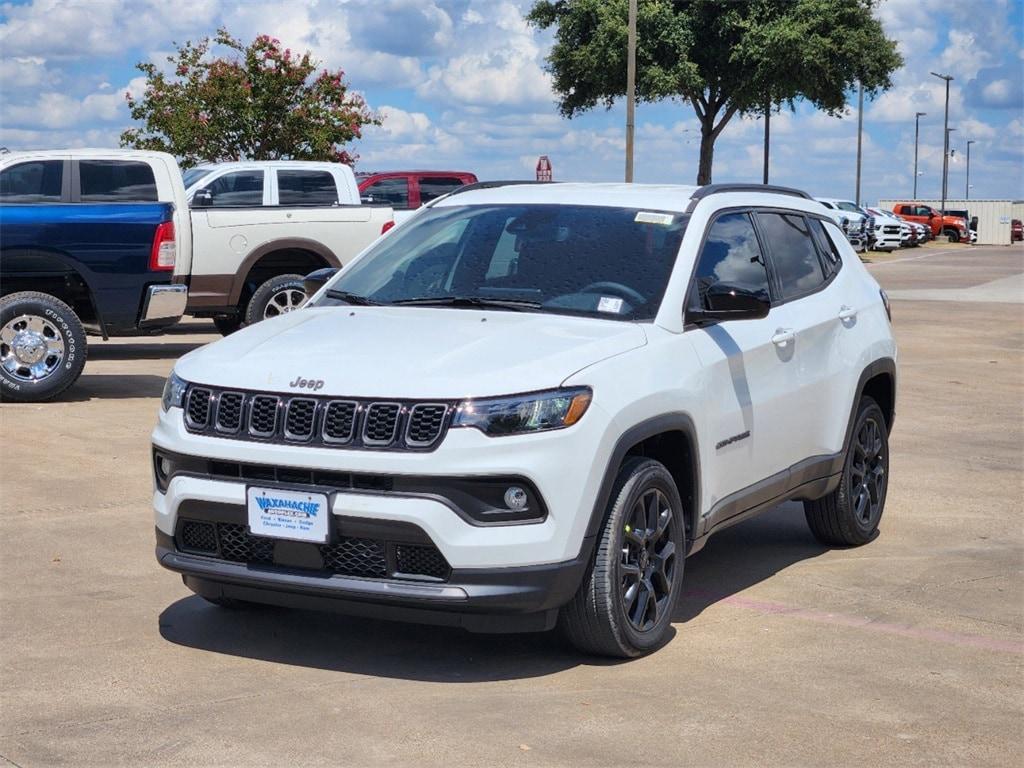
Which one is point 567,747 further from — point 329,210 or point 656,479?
point 329,210

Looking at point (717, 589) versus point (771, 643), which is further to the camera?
point (717, 589)

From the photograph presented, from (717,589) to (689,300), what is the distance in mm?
1459

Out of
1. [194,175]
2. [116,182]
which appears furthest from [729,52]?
[116,182]

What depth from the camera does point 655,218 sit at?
6.46 m

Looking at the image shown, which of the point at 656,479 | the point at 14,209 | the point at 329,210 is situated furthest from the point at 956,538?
the point at 329,210

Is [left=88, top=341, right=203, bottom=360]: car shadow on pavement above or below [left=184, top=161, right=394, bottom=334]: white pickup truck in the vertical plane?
below

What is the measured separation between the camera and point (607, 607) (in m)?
5.45

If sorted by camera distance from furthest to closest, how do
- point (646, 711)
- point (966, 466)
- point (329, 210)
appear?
point (329, 210), point (966, 466), point (646, 711)

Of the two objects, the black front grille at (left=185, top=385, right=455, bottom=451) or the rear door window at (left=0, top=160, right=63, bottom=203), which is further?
the rear door window at (left=0, top=160, right=63, bottom=203)

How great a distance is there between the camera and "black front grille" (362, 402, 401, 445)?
515 centimetres

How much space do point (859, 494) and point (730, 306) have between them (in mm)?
2130

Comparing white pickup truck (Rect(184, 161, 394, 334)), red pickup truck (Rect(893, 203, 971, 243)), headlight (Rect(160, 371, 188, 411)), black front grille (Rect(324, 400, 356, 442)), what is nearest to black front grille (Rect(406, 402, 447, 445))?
black front grille (Rect(324, 400, 356, 442))

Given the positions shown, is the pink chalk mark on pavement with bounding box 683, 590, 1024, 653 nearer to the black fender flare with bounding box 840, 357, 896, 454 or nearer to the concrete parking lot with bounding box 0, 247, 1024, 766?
the concrete parking lot with bounding box 0, 247, 1024, 766

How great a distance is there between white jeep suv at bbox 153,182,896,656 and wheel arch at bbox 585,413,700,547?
0.03ft
